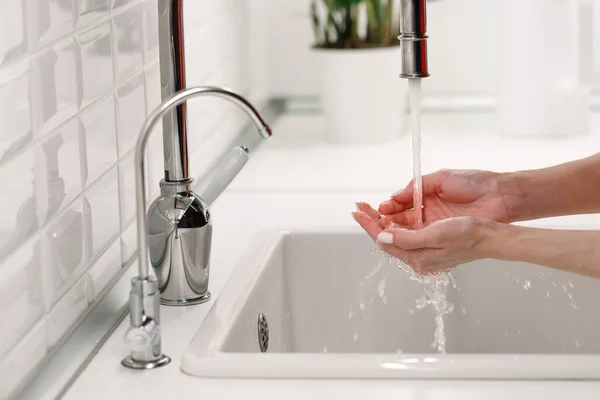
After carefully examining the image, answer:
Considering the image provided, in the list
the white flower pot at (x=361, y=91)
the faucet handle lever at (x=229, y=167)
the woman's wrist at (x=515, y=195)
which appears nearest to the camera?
the faucet handle lever at (x=229, y=167)

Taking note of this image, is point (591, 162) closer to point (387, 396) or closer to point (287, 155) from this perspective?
point (387, 396)

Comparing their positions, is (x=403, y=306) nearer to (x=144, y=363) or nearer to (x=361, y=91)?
Answer: (x=144, y=363)

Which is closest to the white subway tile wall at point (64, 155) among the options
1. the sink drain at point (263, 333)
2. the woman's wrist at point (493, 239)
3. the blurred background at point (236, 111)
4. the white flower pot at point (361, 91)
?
the blurred background at point (236, 111)

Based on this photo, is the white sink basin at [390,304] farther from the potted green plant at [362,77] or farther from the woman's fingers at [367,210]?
the potted green plant at [362,77]

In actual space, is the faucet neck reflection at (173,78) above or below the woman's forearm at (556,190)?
above

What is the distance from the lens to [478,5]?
2.08 metres

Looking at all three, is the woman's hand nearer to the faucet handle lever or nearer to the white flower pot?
the faucet handle lever

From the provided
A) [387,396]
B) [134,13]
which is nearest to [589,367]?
[387,396]

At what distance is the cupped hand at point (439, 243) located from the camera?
3.29 feet

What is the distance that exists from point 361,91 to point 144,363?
A: 1.05 metres

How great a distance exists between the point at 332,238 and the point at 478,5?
962 millimetres

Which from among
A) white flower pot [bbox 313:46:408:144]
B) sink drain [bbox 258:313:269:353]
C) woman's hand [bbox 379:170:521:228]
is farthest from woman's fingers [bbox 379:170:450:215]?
white flower pot [bbox 313:46:408:144]

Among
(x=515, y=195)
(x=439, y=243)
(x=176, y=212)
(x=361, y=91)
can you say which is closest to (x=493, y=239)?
(x=439, y=243)

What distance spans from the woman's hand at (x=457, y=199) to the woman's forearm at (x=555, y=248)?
0.68 feet
